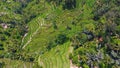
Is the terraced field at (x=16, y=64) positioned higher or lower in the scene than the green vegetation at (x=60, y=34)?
lower

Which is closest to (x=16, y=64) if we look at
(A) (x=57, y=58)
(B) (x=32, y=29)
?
(A) (x=57, y=58)

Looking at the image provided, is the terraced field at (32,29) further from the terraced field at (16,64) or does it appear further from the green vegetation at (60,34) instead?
the terraced field at (16,64)

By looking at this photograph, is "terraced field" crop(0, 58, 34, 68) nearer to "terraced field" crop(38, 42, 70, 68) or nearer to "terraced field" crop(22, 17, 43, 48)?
"terraced field" crop(38, 42, 70, 68)

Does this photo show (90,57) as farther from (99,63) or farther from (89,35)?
(89,35)

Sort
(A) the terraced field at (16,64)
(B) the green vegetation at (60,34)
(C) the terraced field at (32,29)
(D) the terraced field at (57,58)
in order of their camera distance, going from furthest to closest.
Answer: (C) the terraced field at (32,29), (A) the terraced field at (16,64), (D) the terraced field at (57,58), (B) the green vegetation at (60,34)

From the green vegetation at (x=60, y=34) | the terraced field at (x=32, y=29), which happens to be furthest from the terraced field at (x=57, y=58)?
the terraced field at (x=32, y=29)

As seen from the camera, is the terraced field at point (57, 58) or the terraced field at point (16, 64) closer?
the terraced field at point (57, 58)

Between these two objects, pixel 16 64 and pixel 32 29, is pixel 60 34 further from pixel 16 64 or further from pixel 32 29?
pixel 32 29
